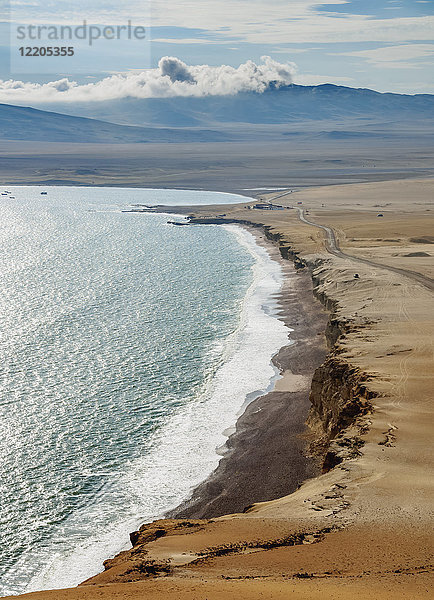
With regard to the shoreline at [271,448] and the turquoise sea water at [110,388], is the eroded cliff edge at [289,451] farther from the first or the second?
the turquoise sea water at [110,388]

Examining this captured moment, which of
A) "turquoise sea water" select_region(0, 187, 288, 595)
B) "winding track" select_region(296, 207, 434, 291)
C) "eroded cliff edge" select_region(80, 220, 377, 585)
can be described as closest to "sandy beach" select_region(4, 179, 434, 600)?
"eroded cliff edge" select_region(80, 220, 377, 585)

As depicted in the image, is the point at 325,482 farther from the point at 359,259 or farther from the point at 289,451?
the point at 359,259

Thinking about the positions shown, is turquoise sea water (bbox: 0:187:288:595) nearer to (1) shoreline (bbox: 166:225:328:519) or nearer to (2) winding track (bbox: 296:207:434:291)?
(1) shoreline (bbox: 166:225:328:519)

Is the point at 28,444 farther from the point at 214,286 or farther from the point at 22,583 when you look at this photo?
the point at 214,286

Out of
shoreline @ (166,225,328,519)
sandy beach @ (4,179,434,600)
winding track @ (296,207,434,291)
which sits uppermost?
winding track @ (296,207,434,291)

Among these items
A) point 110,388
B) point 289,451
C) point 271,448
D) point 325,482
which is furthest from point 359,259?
point 325,482

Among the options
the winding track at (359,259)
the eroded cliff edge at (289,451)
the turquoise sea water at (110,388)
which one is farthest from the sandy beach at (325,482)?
the turquoise sea water at (110,388)
